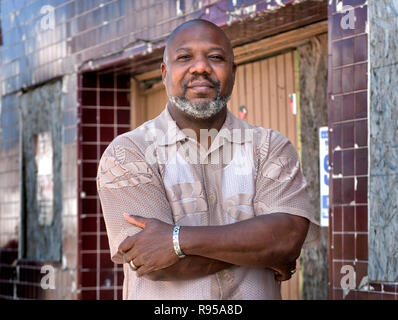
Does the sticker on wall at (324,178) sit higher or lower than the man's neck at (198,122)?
lower

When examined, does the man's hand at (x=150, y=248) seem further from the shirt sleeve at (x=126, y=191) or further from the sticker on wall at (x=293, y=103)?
the sticker on wall at (x=293, y=103)

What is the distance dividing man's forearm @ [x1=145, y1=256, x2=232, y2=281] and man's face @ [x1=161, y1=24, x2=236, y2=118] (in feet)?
1.70

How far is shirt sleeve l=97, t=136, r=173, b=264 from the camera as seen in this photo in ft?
9.95

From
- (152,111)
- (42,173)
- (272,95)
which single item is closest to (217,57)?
(272,95)

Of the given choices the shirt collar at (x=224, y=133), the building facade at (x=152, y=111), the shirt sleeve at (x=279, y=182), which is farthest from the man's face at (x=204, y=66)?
the building facade at (x=152, y=111)

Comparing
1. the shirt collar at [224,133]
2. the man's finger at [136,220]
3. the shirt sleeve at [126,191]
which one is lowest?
the man's finger at [136,220]

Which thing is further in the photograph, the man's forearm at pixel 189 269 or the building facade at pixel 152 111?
the building facade at pixel 152 111

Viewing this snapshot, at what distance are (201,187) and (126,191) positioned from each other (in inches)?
10.4

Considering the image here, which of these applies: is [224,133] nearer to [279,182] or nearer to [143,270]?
[279,182]

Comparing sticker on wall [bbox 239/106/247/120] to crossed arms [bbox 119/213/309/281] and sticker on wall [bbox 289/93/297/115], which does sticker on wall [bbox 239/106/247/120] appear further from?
crossed arms [bbox 119/213/309/281]

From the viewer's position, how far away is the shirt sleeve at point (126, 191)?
3.03m

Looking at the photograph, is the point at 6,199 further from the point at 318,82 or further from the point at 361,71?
the point at 361,71

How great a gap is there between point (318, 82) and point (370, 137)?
5.27 feet

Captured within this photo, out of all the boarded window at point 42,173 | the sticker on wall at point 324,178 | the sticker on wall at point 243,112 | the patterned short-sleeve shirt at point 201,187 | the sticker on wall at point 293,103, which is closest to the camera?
the patterned short-sleeve shirt at point 201,187
